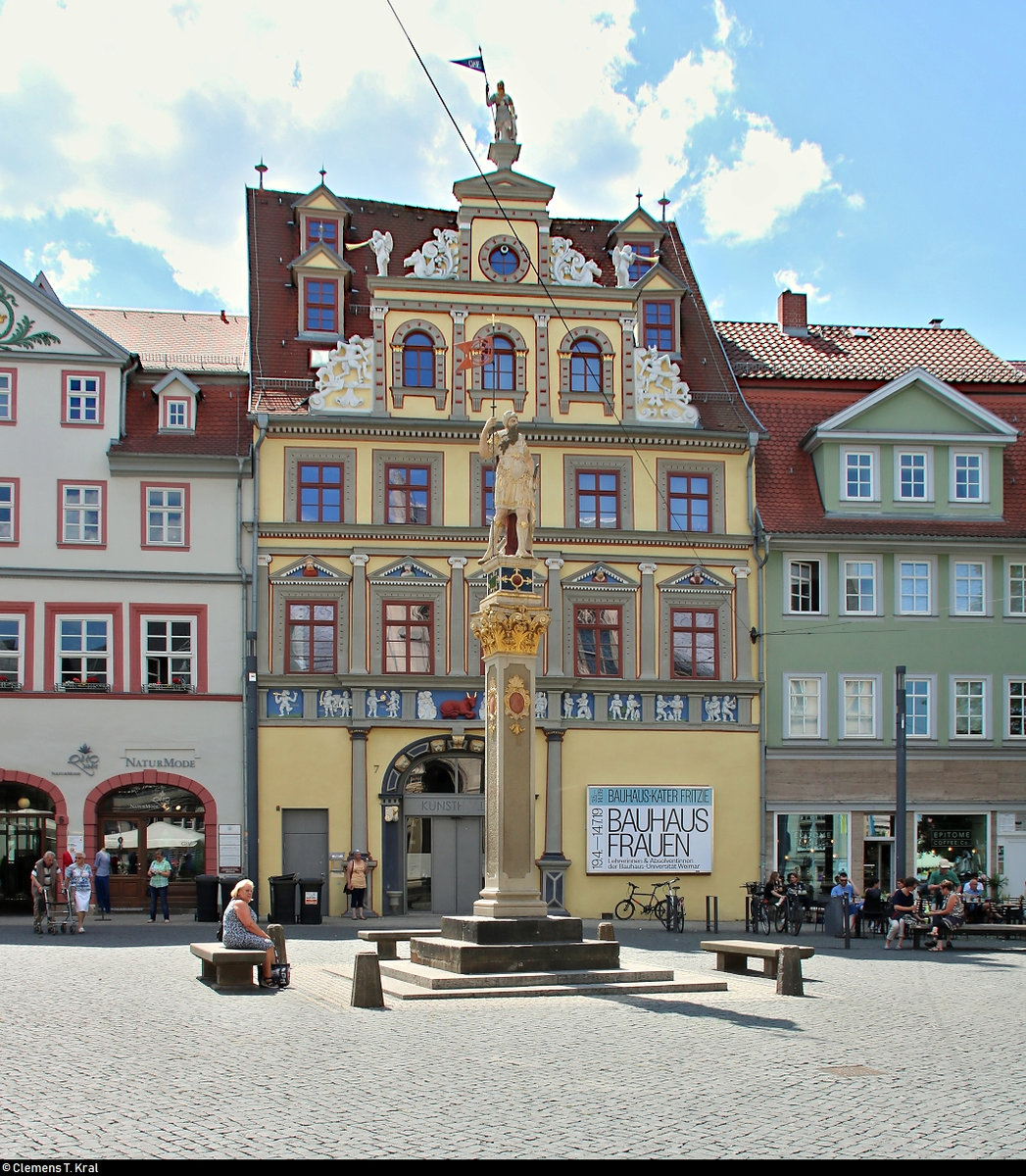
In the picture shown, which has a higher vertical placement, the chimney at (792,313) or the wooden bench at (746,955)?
the chimney at (792,313)

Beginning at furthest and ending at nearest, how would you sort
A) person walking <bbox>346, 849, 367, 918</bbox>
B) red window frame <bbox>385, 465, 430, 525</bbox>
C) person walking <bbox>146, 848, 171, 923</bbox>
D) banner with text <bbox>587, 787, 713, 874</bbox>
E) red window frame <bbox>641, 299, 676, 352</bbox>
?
red window frame <bbox>641, 299, 676, 352</bbox>, red window frame <bbox>385, 465, 430, 525</bbox>, banner with text <bbox>587, 787, 713, 874</bbox>, person walking <bbox>346, 849, 367, 918</bbox>, person walking <bbox>146, 848, 171, 923</bbox>

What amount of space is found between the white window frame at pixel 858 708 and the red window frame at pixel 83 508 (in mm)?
17061

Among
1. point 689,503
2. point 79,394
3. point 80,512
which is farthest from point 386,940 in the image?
point 79,394

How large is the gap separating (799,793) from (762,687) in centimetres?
258

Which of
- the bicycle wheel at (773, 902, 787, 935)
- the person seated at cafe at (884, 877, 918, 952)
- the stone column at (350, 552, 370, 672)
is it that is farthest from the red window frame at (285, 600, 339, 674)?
the person seated at cafe at (884, 877, 918, 952)

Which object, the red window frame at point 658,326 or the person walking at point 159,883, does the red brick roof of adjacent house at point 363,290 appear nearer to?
the red window frame at point 658,326

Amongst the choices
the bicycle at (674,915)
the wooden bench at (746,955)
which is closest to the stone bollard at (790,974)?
the wooden bench at (746,955)

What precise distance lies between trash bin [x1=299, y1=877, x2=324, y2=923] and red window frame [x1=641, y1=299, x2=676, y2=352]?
1600cm

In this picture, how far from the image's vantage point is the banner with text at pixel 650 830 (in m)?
35.8

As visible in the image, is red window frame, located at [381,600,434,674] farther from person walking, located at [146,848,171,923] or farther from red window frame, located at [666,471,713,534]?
person walking, located at [146,848,171,923]

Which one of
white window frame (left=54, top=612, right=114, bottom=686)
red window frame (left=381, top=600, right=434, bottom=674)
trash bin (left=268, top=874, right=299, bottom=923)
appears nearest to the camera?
trash bin (left=268, top=874, right=299, bottom=923)

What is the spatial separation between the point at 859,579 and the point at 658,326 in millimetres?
7919

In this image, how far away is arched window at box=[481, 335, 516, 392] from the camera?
37.1 metres

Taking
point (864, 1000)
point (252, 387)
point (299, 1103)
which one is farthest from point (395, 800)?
point (299, 1103)
